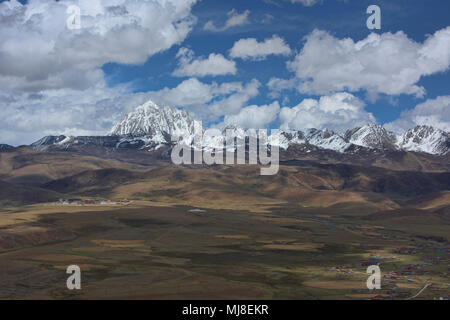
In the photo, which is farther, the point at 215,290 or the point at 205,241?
the point at 205,241

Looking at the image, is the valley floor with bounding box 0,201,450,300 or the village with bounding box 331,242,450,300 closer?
the village with bounding box 331,242,450,300

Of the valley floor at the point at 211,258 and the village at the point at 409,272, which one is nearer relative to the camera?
the village at the point at 409,272

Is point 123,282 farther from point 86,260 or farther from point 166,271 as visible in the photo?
point 86,260

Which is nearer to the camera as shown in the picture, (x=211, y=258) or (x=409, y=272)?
(x=409, y=272)

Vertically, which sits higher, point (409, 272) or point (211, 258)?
point (211, 258)
